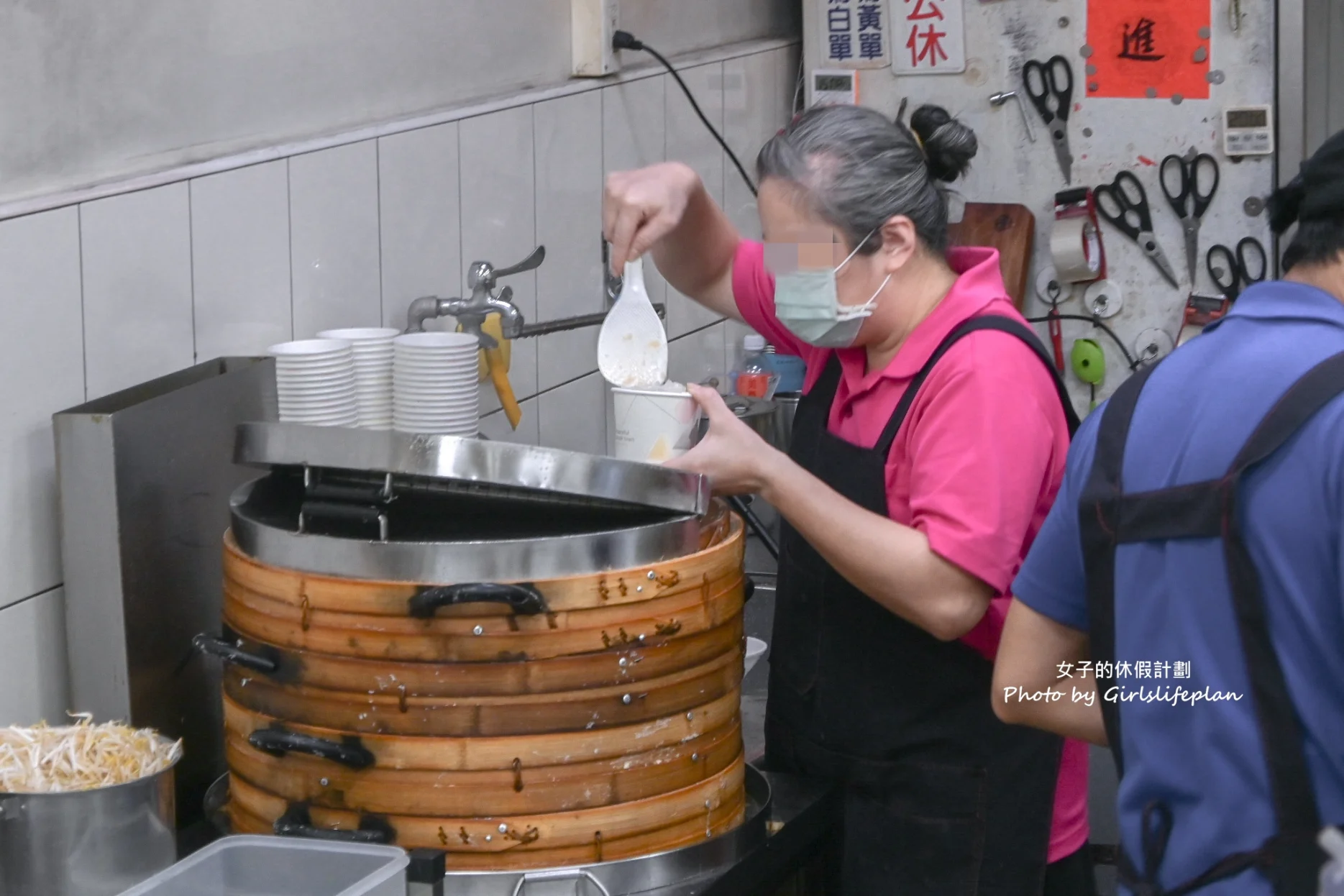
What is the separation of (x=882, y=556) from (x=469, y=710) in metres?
0.43

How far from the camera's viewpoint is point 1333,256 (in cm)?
113

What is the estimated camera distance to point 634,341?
182 cm

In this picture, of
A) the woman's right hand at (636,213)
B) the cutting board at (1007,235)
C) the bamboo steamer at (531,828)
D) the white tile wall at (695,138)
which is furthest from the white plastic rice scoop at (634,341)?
the cutting board at (1007,235)

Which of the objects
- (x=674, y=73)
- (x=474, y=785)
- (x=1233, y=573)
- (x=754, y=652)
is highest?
(x=674, y=73)

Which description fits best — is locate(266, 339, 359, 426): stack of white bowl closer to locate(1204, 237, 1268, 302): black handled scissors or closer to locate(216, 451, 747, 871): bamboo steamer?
locate(216, 451, 747, 871): bamboo steamer

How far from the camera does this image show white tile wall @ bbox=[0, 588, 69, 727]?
4.88 feet

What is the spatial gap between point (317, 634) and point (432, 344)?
1.65 feet

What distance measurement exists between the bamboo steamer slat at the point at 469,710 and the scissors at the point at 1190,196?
220cm

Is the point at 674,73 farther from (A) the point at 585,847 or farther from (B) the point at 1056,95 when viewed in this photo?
(A) the point at 585,847

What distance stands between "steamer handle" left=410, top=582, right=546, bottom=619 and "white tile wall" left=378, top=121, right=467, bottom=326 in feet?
2.98

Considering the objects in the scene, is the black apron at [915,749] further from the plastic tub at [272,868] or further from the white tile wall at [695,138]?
the white tile wall at [695,138]

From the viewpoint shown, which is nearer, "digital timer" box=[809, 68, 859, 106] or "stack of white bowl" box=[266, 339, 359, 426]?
"stack of white bowl" box=[266, 339, 359, 426]

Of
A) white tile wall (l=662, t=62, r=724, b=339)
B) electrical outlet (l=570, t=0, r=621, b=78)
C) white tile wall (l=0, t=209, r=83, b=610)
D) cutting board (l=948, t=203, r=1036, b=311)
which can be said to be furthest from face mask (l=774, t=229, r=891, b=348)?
cutting board (l=948, t=203, r=1036, b=311)

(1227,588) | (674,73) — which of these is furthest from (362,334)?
(674,73)
